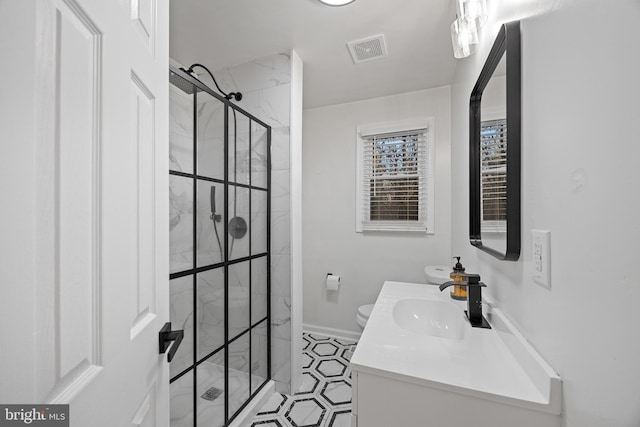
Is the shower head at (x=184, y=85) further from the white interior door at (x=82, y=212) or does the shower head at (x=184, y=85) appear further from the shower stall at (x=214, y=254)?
the white interior door at (x=82, y=212)

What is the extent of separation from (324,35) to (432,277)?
1843 millimetres

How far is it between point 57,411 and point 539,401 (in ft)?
3.03

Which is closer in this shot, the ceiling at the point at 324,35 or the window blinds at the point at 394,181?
the ceiling at the point at 324,35

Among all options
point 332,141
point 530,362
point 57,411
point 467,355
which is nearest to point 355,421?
point 467,355

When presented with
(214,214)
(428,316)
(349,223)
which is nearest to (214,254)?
(214,214)

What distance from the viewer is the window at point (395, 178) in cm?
232

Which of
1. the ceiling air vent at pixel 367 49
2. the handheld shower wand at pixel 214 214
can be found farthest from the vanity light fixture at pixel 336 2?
the handheld shower wand at pixel 214 214

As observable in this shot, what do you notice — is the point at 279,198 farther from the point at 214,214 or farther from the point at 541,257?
the point at 541,257

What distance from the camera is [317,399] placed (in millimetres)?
1731

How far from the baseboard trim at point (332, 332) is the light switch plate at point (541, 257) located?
205 centimetres

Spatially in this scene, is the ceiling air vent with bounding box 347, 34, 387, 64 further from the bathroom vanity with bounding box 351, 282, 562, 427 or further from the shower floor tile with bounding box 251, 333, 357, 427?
the shower floor tile with bounding box 251, 333, 357, 427

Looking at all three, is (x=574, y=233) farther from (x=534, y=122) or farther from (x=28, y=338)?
(x=28, y=338)

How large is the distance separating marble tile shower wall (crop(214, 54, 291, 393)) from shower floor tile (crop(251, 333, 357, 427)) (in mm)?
133

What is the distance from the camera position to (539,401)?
1.98ft
